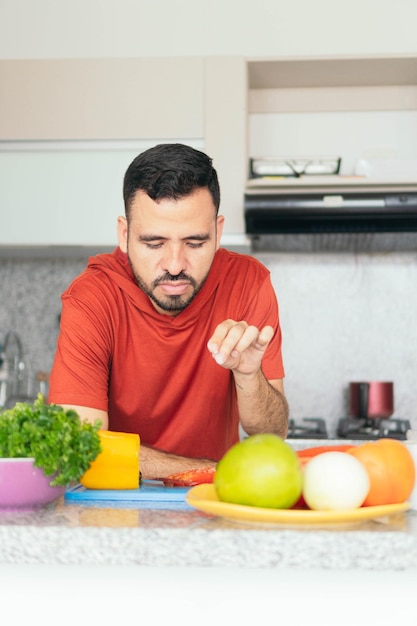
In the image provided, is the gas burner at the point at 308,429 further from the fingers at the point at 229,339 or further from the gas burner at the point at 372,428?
the fingers at the point at 229,339

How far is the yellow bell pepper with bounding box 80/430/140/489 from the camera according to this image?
1.10m

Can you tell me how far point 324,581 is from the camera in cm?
88

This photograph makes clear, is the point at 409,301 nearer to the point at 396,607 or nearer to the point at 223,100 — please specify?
the point at 223,100

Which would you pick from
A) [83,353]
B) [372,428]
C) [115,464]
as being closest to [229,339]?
[115,464]

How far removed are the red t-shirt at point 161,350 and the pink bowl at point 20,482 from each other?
64cm

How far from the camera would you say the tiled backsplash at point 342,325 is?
9.68ft

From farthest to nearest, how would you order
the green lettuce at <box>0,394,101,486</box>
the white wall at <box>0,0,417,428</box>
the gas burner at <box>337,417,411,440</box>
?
the white wall at <box>0,0,417,428</box> → the gas burner at <box>337,417,411,440</box> → the green lettuce at <box>0,394,101,486</box>

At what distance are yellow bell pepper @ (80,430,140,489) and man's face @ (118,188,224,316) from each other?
19.3 inches

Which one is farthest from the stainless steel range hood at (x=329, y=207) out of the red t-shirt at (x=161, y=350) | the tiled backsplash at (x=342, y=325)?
the red t-shirt at (x=161, y=350)

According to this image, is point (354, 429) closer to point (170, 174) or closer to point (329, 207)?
point (329, 207)

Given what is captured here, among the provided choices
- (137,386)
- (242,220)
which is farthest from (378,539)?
(242,220)

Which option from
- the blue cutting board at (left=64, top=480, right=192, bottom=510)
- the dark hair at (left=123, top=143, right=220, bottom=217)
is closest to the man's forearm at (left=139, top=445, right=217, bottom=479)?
the blue cutting board at (left=64, top=480, right=192, bottom=510)

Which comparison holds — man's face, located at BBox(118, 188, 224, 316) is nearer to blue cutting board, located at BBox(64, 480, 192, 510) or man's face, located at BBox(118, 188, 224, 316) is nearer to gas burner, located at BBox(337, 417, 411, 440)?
blue cutting board, located at BBox(64, 480, 192, 510)

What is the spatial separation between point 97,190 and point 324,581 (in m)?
2.09
